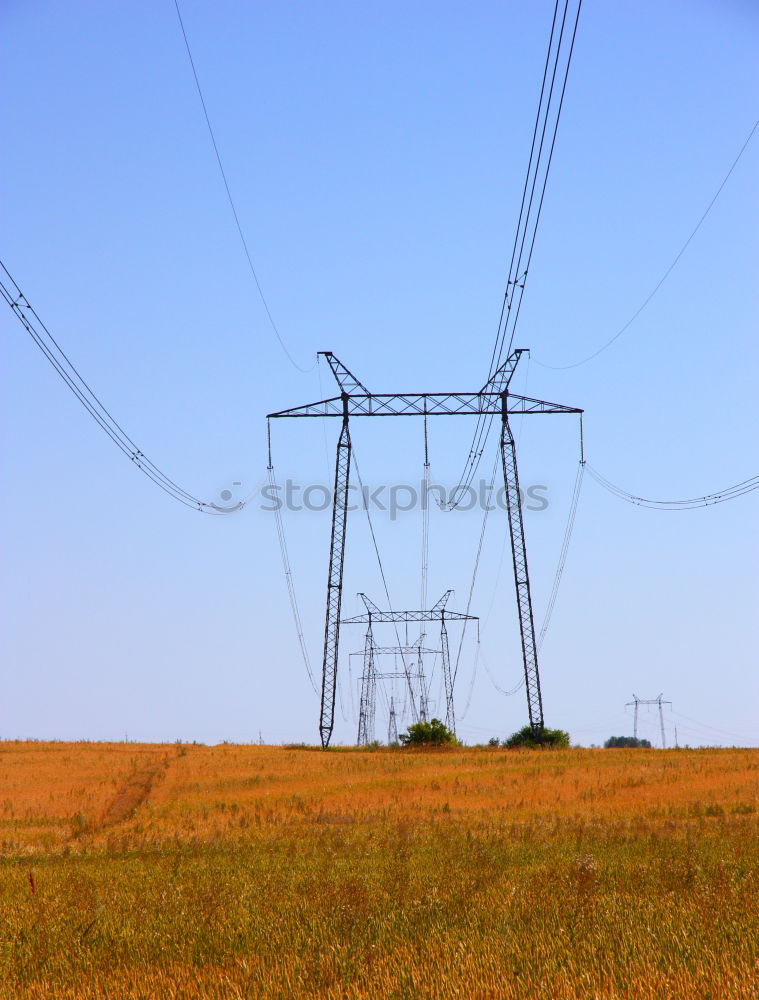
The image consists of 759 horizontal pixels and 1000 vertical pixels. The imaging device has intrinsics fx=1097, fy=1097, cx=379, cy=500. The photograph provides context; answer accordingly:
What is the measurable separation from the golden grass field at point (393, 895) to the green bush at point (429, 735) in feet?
99.4

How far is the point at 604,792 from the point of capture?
37344 mm

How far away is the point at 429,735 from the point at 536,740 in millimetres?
10220

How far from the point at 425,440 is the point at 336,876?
Result: 39.1 metres

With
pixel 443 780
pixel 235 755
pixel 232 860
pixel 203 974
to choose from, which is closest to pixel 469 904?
pixel 203 974

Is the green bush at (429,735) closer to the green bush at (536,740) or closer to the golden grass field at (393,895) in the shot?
the green bush at (536,740)

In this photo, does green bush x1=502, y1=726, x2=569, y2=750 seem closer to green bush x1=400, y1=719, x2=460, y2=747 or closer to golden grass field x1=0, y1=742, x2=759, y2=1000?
green bush x1=400, y1=719, x2=460, y2=747

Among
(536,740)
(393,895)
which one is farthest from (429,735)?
(393,895)

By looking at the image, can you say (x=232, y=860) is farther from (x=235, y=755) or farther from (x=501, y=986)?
(x=235, y=755)

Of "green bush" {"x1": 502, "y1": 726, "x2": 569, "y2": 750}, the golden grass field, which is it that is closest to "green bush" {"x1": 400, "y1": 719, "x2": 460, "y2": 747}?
"green bush" {"x1": 502, "y1": 726, "x2": 569, "y2": 750}

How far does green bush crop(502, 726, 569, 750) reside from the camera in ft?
209

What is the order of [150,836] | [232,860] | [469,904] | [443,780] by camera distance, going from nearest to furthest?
[469,904] < [232,860] < [150,836] < [443,780]

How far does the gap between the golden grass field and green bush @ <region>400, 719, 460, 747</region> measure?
30306 millimetres

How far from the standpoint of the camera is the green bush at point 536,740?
6359 cm

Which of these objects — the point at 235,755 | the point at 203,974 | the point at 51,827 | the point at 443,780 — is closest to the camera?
Result: the point at 203,974
